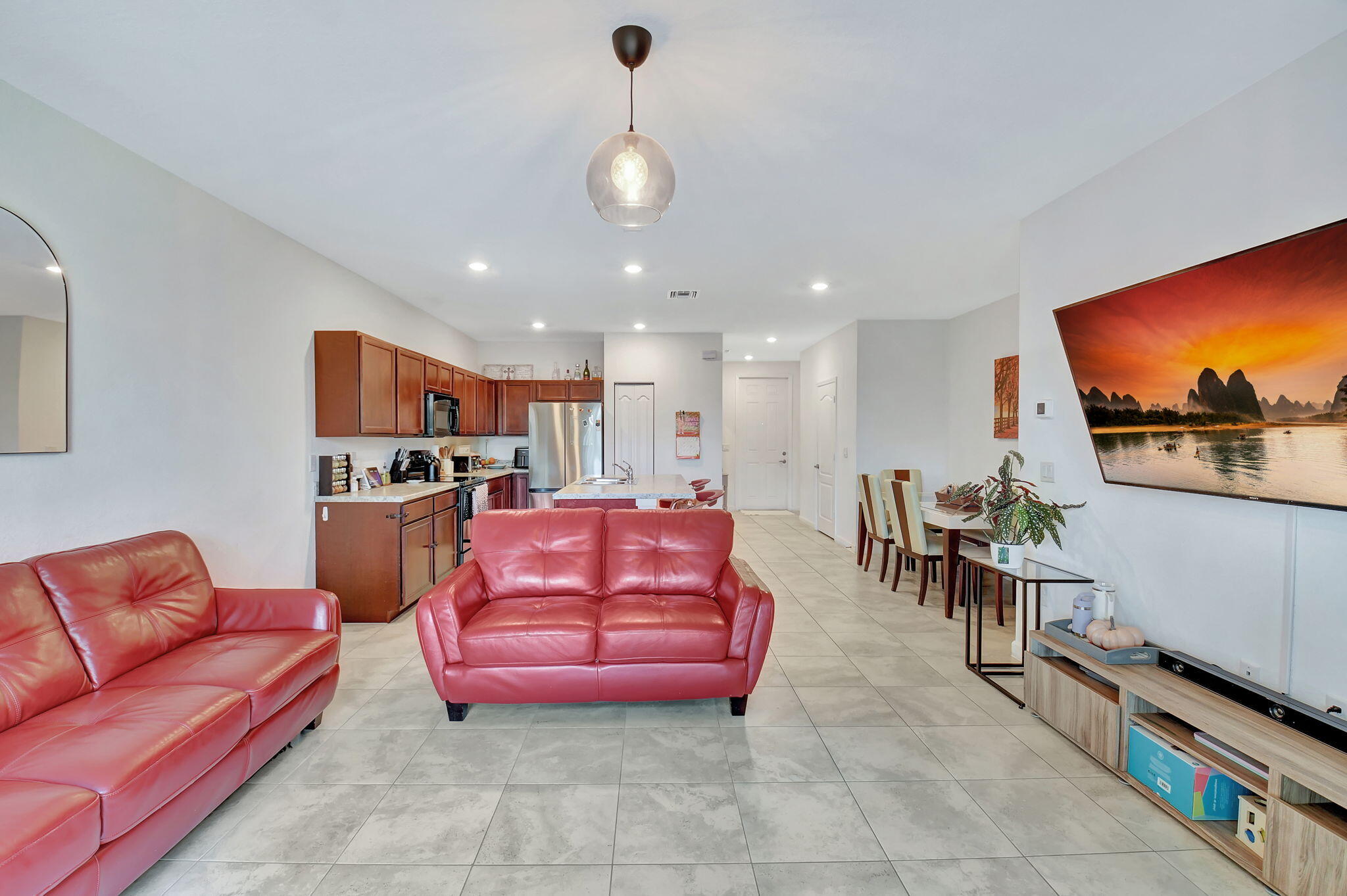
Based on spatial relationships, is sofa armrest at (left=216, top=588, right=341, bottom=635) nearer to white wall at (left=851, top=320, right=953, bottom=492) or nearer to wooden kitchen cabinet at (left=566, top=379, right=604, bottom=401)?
wooden kitchen cabinet at (left=566, top=379, right=604, bottom=401)

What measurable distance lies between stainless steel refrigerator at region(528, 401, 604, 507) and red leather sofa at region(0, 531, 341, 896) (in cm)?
440

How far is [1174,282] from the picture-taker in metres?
2.19

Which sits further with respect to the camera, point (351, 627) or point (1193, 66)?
point (351, 627)

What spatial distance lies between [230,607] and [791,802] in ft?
8.43

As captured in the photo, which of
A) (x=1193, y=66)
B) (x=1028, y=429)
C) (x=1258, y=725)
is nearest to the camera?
(x=1258, y=725)

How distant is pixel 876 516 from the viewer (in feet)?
17.6

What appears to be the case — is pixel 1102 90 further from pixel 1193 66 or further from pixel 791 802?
pixel 791 802

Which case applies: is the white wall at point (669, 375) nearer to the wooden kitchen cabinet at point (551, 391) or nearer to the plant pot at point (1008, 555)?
the wooden kitchen cabinet at point (551, 391)

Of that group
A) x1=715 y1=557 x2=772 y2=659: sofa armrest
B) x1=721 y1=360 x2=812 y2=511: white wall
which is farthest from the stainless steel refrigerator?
x1=715 y1=557 x2=772 y2=659: sofa armrest

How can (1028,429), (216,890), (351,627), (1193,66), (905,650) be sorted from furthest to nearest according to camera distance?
(351,627) < (905,650) < (1028,429) < (1193,66) < (216,890)

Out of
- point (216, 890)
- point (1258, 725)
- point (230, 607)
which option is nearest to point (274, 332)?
point (230, 607)

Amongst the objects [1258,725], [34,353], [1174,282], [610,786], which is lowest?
[610,786]

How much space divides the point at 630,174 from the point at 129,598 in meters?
2.54

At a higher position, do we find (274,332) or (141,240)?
(141,240)
